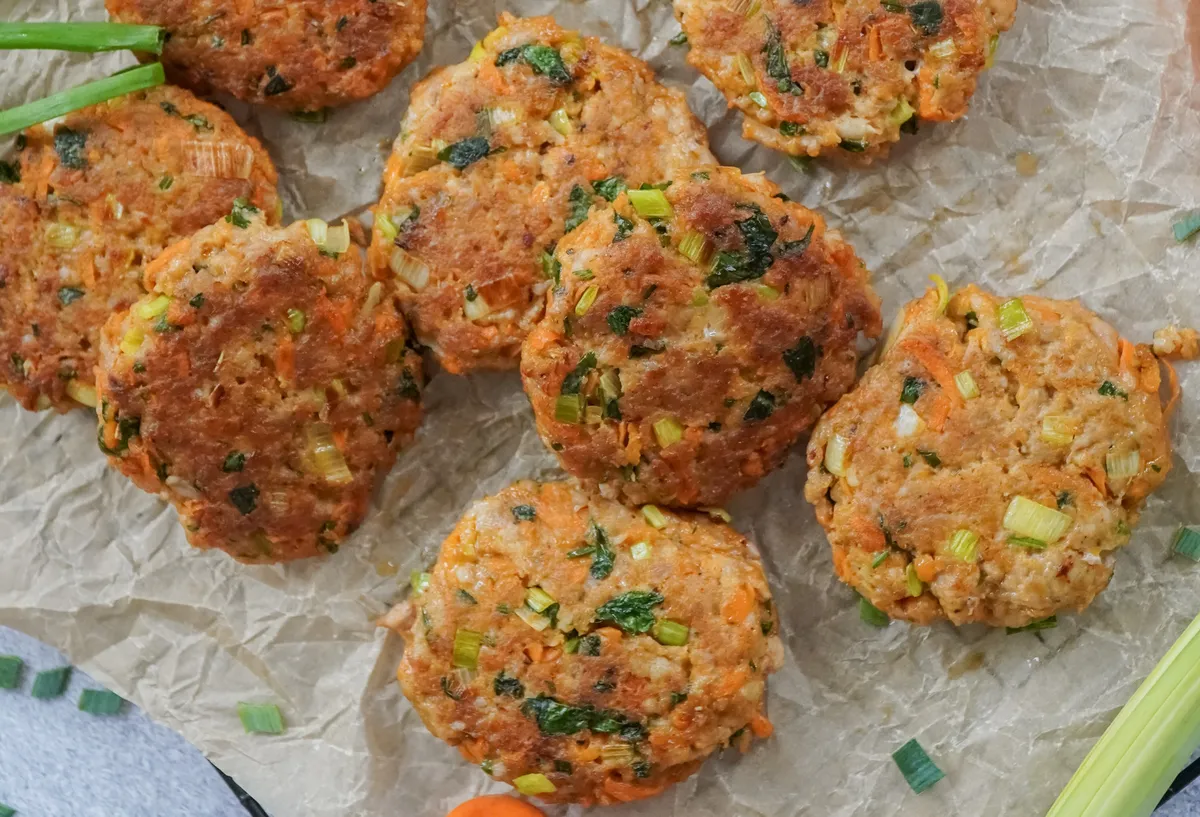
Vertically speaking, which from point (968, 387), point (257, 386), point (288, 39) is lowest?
point (257, 386)

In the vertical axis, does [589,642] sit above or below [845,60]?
below

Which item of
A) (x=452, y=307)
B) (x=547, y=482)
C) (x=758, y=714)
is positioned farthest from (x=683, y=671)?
(x=452, y=307)

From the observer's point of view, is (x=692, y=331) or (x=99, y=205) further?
(x=99, y=205)

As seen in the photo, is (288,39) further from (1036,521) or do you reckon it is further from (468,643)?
(1036,521)

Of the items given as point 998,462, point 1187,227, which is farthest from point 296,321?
point 1187,227

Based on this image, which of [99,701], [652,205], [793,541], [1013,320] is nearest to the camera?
[652,205]

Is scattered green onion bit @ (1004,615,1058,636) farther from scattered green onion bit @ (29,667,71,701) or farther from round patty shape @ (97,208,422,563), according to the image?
scattered green onion bit @ (29,667,71,701)

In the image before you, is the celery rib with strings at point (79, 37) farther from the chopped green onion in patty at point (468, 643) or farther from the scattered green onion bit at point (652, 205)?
the chopped green onion in patty at point (468, 643)

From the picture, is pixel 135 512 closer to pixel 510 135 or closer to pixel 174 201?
pixel 174 201
